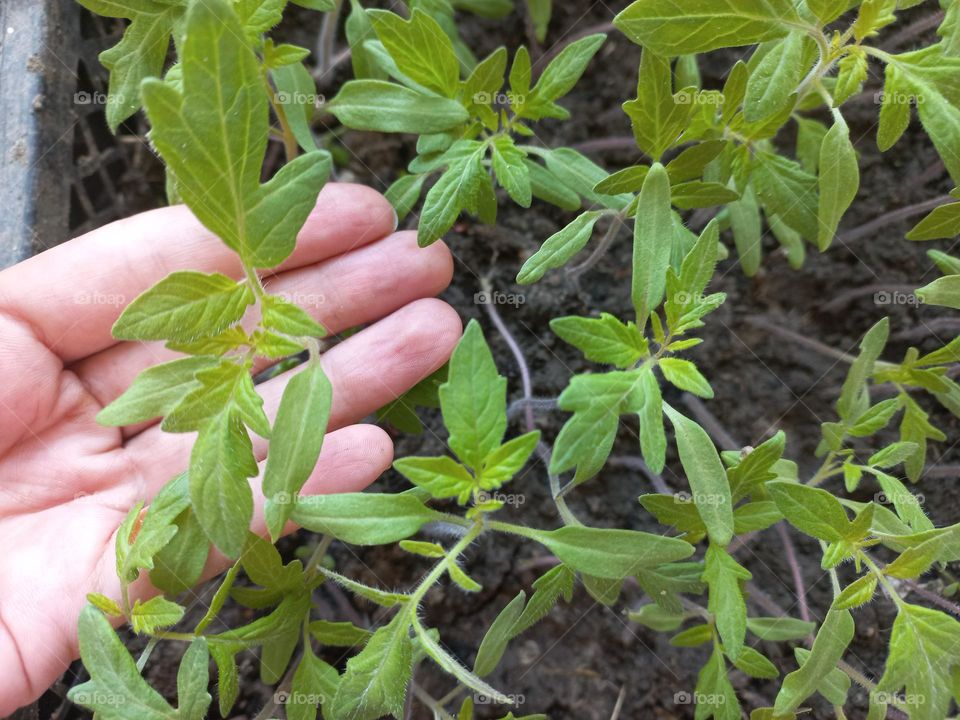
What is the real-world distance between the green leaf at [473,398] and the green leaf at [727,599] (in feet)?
1.72

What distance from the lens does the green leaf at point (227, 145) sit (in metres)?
1.04

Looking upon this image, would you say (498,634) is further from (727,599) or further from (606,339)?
(606,339)

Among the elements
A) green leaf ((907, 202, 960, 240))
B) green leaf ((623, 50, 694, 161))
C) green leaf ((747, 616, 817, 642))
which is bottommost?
green leaf ((747, 616, 817, 642))

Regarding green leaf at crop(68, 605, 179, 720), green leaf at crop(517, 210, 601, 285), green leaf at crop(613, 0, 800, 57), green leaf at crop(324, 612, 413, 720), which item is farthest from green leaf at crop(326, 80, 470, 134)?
green leaf at crop(68, 605, 179, 720)

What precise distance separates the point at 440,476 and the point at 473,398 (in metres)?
0.16

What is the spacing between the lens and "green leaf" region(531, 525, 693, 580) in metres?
1.24

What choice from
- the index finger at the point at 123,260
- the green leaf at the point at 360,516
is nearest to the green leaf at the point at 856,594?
the green leaf at the point at 360,516

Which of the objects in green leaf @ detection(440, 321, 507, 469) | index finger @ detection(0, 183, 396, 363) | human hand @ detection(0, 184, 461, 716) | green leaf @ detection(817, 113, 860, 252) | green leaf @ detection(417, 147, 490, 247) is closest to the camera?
green leaf @ detection(440, 321, 507, 469)

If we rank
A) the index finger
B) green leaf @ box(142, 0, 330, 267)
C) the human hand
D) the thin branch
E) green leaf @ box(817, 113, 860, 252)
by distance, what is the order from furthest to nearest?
the thin branch → the index finger → the human hand → green leaf @ box(817, 113, 860, 252) → green leaf @ box(142, 0, 330, 267)

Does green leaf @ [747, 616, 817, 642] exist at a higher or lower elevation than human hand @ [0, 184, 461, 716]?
lower

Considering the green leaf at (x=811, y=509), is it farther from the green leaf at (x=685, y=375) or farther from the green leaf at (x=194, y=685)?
the green leaf at (x=194, y=685)

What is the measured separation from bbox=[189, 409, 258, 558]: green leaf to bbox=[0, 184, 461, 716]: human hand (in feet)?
1.18

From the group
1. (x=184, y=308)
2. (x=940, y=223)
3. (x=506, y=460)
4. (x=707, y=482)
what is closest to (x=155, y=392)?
(x=184, y=308)

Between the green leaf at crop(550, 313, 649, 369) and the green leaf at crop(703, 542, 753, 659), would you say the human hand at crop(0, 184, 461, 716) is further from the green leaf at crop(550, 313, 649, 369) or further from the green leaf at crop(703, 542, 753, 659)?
the green leaf at crop(703, 542, 753, 659)
